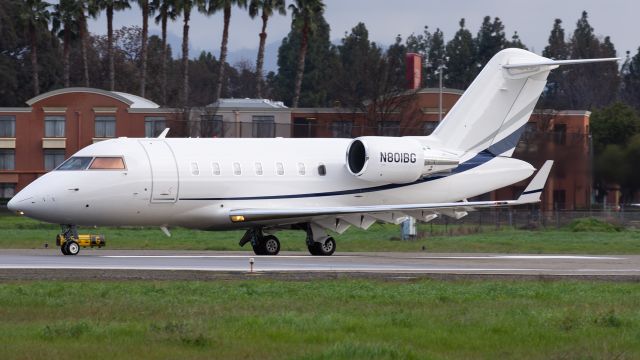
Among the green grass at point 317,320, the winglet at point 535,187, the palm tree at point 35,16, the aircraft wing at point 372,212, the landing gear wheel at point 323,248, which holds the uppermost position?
the palm tree at point 35,16

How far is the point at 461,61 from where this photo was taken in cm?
16875

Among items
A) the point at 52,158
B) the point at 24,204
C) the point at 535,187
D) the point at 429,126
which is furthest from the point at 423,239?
the point at 52,158

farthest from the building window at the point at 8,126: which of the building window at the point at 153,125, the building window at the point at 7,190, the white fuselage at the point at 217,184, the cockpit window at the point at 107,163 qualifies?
the cockpit window at the point at 107,163

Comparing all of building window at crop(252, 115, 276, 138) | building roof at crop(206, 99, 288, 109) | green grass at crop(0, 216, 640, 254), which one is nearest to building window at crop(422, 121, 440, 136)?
building roof at crop(206, 99, 288, 109)

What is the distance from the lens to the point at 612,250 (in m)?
43.1

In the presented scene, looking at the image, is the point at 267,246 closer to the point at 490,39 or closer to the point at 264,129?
the point at 264,129

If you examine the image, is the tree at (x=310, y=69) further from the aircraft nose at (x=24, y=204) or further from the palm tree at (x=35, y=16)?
the aircraft nose at (x=24, y=204)

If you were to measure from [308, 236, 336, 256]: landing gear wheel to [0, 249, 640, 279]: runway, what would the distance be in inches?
11.3

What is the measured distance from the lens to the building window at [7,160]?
9031 cm

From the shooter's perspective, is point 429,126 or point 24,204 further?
point 429,126

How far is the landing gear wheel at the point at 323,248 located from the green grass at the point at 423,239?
462 centimetres

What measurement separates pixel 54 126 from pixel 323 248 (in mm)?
53718

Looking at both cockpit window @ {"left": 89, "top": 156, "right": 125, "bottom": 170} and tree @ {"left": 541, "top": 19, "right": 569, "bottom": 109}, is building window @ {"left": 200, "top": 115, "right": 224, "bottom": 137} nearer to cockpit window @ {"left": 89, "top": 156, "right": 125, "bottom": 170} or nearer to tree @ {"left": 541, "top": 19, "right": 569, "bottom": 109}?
cockpit window @ {"left": 89, "top": 156, "right": 125, "bottom": 170}

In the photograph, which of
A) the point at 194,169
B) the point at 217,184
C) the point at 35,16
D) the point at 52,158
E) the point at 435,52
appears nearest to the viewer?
the point at 194,169
